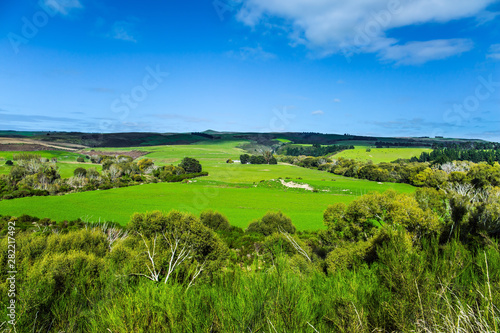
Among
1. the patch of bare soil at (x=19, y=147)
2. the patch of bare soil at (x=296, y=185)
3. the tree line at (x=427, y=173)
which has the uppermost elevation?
the patch of bare soil at (x=19, y=147)

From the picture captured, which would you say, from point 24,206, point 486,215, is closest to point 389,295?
point 486,215

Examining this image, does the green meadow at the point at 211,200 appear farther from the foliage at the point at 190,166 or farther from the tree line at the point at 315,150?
the tree line at the point at 315,150

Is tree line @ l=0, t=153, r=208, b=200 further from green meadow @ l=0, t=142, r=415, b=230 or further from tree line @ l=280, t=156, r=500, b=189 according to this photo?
tree line @ l=280, t=156, r=500, b=189

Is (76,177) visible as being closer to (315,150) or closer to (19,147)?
(19,147)

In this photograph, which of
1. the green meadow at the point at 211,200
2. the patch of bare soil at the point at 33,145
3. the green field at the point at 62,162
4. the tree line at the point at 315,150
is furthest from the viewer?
the tree line at the point at 315,150

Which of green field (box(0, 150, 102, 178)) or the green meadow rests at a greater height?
green field (box(0, 150, 102, 178))

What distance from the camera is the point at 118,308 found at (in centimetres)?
395

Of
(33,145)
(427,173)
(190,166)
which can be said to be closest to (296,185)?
(427,173)

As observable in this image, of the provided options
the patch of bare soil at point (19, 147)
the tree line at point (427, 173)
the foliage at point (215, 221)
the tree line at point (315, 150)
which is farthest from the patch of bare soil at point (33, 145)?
the tree line at point (427, 173)

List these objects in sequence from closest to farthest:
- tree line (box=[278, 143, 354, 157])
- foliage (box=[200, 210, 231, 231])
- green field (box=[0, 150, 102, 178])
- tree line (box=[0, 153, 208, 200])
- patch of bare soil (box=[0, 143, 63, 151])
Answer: foliage (box=[200, 210, 231, 231]) < tree line (box=[0, 153, 208, 200]) < green field (box=[0, 150, 102, 178]) < patch of bare soil (box=[0, 143, 63, 151]) < tree line (box=[278, 143, 354, 157])

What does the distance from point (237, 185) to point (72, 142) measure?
387 feet

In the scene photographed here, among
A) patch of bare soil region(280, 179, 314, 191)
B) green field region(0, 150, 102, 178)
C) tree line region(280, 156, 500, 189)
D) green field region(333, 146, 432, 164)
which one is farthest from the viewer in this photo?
green field region(333, 146, 432, 164)

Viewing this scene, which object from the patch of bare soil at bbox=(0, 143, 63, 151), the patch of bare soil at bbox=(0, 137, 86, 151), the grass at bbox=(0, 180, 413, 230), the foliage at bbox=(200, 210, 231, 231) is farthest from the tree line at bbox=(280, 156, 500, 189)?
the patch of bare soil at bbox=(0, 143, 63, 151)

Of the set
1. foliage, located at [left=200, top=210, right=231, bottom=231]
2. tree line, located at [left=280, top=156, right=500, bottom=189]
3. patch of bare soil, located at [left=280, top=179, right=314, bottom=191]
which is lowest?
patch of bare soil, located at [left=280, top=179, right=314, bottom=191]
